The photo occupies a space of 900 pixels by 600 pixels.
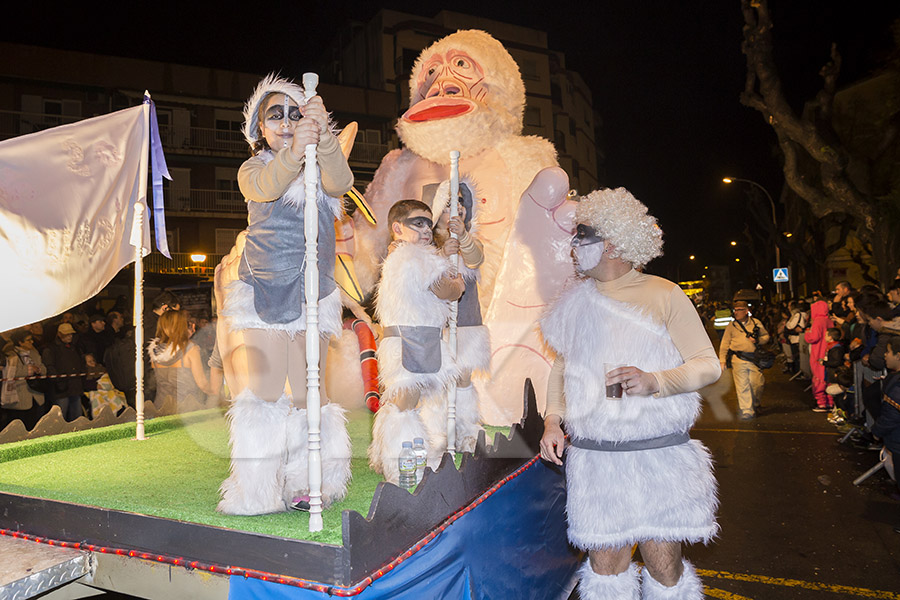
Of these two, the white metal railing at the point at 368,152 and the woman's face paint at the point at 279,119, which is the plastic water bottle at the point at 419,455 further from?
the white metal railing at the point at 368,152

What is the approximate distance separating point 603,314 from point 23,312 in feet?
9.60

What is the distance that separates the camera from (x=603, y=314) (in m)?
2.47

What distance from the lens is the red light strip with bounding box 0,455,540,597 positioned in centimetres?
201

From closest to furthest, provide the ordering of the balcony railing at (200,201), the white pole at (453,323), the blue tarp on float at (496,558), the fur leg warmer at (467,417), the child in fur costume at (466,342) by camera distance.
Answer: the blue tarp on float at (496,558), the white pole at (453,323), the child in fur costume at (466,342), the fur leg warmer at (467,417), the balcony railing at (200,201)

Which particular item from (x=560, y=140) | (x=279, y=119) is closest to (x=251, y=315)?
(x=279, y=119)

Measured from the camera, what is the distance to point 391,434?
11.5 feet

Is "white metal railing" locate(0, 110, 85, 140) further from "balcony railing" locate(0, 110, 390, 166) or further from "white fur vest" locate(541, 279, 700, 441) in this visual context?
"white fur vest" locate(541, 279, 700, 441)

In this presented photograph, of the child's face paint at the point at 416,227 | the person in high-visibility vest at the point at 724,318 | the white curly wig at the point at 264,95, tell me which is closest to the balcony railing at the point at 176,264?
the person in high-visibility vest at the point at 724,318

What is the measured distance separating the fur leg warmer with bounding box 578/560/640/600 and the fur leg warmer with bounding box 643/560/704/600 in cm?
6

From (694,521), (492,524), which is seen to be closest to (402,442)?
(492,524)

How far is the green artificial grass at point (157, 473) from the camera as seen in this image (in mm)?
2517

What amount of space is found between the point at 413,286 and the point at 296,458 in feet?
3.85

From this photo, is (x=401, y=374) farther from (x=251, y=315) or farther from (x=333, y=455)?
(x=251, y=315)

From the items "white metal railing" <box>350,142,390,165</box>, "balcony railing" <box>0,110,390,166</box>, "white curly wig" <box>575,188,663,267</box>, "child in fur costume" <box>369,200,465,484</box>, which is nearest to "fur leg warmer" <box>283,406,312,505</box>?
"child in fur costume" <box>369,200,465,484</box>
